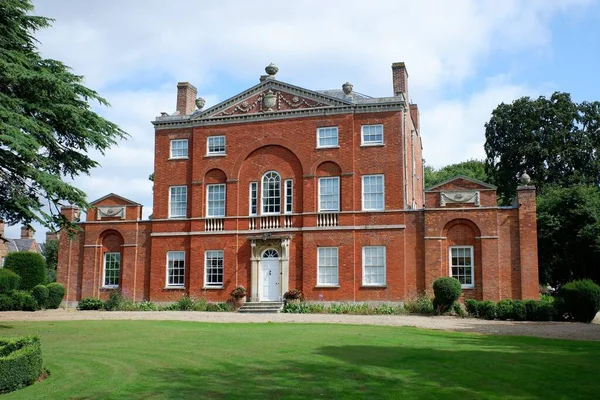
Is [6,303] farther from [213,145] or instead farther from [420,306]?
[420,306]

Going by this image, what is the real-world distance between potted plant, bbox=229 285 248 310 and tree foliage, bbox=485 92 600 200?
27.1m

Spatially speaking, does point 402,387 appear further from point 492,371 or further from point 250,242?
point 250,242

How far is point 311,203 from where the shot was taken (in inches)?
1221

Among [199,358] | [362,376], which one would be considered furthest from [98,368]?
[362,376]

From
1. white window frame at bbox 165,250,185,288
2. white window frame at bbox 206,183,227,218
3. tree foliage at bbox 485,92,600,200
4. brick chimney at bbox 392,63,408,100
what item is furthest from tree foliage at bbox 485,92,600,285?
white window frame at bbox 165,250,185,288

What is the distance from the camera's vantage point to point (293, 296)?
29938mm

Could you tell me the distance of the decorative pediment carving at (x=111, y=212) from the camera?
3428cm

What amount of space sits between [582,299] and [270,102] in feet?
58.7

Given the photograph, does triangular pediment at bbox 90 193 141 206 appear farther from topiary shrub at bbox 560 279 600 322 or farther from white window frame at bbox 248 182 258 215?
topiary shrub at bbox 560 279 600 322

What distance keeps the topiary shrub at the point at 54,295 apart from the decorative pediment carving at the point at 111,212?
14.7ft

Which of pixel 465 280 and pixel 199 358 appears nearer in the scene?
pixel 199 358

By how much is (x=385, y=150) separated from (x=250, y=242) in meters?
8.44

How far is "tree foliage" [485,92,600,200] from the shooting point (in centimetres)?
4566

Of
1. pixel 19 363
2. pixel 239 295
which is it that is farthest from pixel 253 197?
pixel 19 363
